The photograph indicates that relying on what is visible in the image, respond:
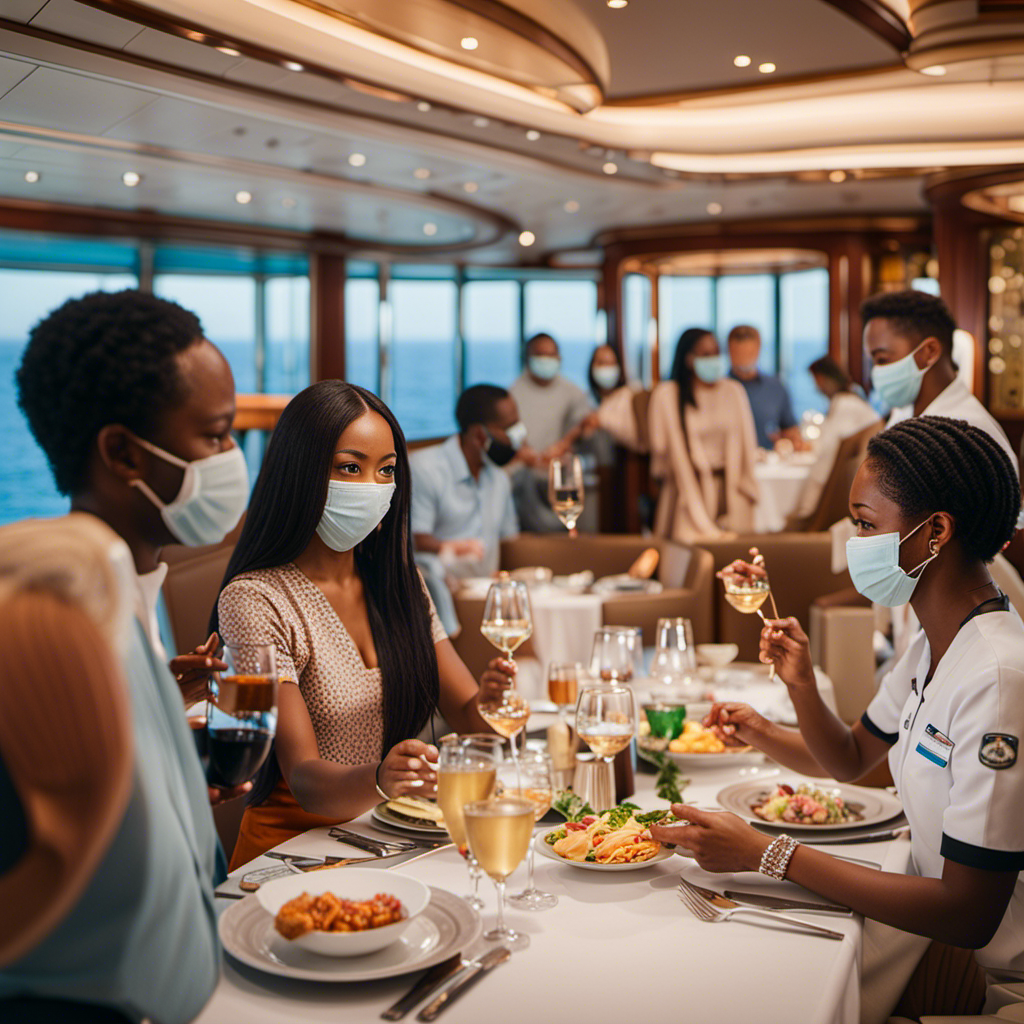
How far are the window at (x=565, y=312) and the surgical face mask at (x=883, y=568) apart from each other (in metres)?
13.2

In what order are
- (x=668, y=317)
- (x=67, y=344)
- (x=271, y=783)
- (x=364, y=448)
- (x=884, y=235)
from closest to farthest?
(x=67, y=344), (x=271, y=783), (x=364, y=448), (x=884, y=235), (x=668, y=317)

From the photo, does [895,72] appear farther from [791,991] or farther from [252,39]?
[791,991]

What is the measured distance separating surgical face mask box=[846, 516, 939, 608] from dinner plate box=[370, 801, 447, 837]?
32.3 inches

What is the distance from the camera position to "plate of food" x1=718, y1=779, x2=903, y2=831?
6.13 ft

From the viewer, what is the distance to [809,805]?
1.89m

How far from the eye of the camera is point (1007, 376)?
9898 mm

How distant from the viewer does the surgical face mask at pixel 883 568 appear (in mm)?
1755

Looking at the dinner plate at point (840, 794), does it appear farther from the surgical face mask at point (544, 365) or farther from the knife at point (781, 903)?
the surgical face mask at point (544, 365)

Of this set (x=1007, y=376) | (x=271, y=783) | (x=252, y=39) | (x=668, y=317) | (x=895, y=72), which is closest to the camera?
(x=271, y=783)

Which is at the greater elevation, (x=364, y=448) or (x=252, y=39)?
(x=252, y=39)

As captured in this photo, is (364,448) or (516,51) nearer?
(364,448)

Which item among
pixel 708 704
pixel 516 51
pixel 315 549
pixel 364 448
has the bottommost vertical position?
pixel 708 704

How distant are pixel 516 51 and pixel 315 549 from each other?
15.4ft

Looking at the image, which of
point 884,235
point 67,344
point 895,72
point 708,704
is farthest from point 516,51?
point 884,235
